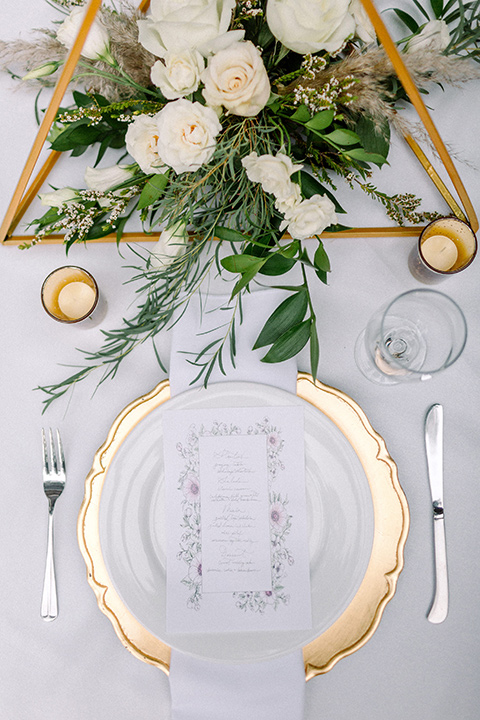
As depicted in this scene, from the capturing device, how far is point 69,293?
71 cm

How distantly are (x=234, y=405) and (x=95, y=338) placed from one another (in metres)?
0.24

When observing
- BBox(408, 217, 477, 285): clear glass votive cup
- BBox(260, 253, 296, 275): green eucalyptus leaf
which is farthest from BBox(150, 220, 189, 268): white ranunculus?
BBox(408, 217, 477, 285): clear glass votive cup

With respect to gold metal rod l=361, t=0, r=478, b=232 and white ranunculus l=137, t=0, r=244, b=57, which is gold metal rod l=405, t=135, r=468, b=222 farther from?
white ranunculus l=137, t=0, r=244, b=57

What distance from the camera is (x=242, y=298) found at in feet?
2.26

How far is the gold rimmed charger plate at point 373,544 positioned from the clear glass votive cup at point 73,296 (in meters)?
0.14

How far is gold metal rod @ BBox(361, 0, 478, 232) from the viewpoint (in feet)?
1.42

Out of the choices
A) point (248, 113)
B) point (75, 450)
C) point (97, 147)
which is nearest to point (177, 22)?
point (248, 113)

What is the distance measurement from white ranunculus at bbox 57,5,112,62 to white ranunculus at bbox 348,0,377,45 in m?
0.27

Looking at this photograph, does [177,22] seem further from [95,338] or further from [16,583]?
[16,583]

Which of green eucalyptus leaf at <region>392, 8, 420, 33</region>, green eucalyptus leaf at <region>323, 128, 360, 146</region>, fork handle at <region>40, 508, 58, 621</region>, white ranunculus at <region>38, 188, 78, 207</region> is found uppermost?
green eucalyptus leaf at <region>392, 8, 420, 33</region>

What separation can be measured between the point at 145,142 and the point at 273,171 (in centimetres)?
16

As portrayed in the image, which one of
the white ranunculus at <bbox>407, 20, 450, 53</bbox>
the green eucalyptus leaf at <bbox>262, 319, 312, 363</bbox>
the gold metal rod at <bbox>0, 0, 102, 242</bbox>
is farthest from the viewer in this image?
the green eucalyptus leaf at <bbox>262, 319, 312, 363</bbox>

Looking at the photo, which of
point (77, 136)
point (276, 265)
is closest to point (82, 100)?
point (77, 136)

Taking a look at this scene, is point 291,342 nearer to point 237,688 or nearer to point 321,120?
point 321,120
